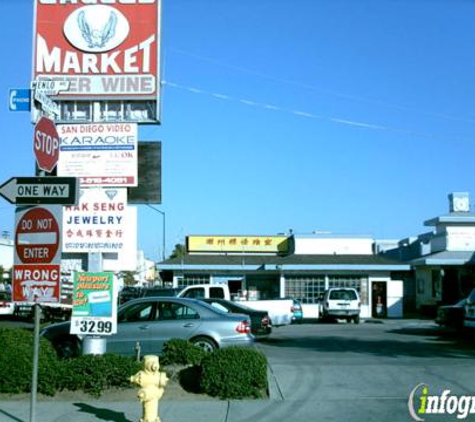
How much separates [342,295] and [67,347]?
21120mm

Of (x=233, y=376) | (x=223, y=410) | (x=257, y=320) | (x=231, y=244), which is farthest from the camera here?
(x=231, y=244)

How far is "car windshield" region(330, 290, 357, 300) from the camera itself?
32.8 m

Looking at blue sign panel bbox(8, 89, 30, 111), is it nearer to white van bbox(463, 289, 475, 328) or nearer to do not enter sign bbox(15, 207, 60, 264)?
do not enter sign bbox(15, 207, 60, 264)

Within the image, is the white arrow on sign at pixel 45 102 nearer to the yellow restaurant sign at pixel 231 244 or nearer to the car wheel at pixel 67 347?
the car wheel at pixel 67 347

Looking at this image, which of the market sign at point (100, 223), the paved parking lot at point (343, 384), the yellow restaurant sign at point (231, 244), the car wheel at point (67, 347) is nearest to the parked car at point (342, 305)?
the yellow restaurant sign at point (231, 244)

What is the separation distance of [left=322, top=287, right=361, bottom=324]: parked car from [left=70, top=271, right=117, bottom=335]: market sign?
22937 mm

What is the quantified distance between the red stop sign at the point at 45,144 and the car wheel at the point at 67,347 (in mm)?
6440

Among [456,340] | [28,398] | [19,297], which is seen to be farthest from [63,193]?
[456,340]

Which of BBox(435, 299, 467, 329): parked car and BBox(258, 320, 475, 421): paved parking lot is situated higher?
BBox(435, 299, 467, 329): parked car

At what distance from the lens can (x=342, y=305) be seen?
107 feet

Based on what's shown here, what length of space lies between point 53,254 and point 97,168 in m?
4.88

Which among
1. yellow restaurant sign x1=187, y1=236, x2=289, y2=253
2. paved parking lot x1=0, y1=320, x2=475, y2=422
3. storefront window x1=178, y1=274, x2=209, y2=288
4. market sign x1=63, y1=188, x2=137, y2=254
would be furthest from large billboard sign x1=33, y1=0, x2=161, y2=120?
yellow restaurant sign x1=187, y1=236, x2=289, y2=253

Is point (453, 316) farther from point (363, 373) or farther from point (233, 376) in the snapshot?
point (233, 376)

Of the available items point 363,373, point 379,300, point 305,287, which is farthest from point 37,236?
point 379,300
